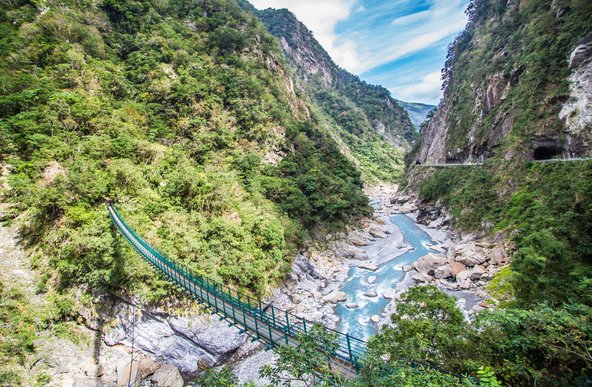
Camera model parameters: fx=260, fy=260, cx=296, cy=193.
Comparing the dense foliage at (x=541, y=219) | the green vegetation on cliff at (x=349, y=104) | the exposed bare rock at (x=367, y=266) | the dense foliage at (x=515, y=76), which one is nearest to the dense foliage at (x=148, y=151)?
the exposed bare rock at (x=367, y=266)

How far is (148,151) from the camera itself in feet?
59.7

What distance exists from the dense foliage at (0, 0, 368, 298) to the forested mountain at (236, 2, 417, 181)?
5255 cm

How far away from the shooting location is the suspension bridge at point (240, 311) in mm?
6340

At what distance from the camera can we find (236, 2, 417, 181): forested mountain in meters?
87.1

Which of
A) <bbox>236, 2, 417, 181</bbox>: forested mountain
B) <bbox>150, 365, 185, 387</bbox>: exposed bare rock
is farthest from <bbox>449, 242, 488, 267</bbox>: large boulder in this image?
<bbox>236, 2, 417, 181</bbox>: forested mountain

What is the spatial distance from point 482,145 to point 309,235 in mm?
27137

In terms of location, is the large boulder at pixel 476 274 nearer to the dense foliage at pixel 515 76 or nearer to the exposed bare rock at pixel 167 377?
the dense foliage at pixel 515 76

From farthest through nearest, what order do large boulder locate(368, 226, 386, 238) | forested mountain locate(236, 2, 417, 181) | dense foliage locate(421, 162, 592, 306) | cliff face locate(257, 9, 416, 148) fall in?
cliff face locate(257, 9, 416, 148)
forested mountain locate(236, 2, 417, 181)
large boulder locate(368, 226, 386, 238)
dense foliage locate(421, 162, 592, 306)

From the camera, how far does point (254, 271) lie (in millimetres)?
15531

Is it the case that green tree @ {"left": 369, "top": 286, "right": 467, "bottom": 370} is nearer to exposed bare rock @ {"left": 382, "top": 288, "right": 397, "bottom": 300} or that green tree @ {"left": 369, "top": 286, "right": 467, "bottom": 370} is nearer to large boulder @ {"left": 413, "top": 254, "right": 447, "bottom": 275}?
exposed bare rock @ {"left": 382, "top": 288, "right": 397, "bottom": 300}

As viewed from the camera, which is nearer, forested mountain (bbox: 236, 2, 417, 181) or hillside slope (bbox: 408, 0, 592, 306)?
hillside slope (bbox: 408, 0, 592, 306)

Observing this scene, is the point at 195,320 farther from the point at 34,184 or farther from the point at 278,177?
the point at 278,177

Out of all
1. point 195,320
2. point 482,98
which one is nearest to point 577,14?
point 482,98

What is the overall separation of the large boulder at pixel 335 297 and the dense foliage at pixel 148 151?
11.8 ft
